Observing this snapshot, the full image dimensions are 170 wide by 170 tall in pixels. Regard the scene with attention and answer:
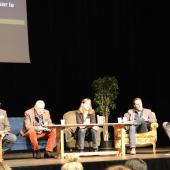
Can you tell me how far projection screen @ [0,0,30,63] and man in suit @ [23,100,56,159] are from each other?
1264 millimetres

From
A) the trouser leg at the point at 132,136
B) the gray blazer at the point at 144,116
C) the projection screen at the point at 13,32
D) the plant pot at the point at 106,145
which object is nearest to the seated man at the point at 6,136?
the projection screen at the point at 13,32

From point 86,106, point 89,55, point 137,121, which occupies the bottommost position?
point 137,121

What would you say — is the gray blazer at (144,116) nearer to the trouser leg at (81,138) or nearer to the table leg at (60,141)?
the trouser leg at (81,138)

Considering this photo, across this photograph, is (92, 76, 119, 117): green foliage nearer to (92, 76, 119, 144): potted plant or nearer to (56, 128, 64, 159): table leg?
(92, 76, 119, 144): potted plant

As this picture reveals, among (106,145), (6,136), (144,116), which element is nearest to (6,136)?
(6,136)

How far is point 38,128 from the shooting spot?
21.9ft

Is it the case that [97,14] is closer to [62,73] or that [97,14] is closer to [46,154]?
[62,73]

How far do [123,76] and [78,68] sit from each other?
3.13 ft

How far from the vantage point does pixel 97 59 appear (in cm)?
966

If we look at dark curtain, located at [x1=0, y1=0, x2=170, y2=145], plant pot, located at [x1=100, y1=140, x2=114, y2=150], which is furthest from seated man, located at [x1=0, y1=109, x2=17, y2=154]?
dark curtain, located at [x1=0, y1=0, x2=170, y2=145]

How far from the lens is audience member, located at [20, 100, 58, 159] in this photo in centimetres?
663

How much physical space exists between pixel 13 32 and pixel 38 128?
192 cm

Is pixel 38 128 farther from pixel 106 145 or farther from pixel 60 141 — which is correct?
pixel 106 145

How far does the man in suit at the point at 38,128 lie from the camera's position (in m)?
6.63
